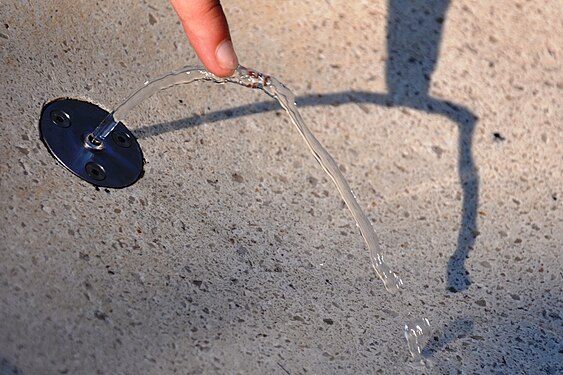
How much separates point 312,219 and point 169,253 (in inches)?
6.5

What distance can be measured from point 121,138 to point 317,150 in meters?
0.23

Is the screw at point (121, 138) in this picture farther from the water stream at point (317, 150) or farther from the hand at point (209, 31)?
the hand at point (209, 31)

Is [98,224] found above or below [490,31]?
below

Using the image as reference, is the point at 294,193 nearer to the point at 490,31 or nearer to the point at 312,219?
the point at 312,219

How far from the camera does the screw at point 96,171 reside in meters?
0.91

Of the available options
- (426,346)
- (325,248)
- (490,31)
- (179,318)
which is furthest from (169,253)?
(490,31)

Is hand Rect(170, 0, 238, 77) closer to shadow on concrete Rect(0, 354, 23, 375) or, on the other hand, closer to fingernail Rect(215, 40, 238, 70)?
fingernail Rect(215, 40, 238, 70)

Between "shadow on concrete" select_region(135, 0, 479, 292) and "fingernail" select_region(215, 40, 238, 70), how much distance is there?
0.33 meters

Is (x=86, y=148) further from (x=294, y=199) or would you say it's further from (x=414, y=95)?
(x=414, y=95)

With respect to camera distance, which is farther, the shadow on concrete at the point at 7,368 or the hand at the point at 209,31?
the shadow on concrete at the point at 7,368

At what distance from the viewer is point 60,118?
0.91m

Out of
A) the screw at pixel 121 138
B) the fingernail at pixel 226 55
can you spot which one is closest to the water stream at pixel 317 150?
the screw at pixel 121 138

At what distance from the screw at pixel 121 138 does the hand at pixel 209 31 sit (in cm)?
32

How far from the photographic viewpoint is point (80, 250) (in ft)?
2.91
